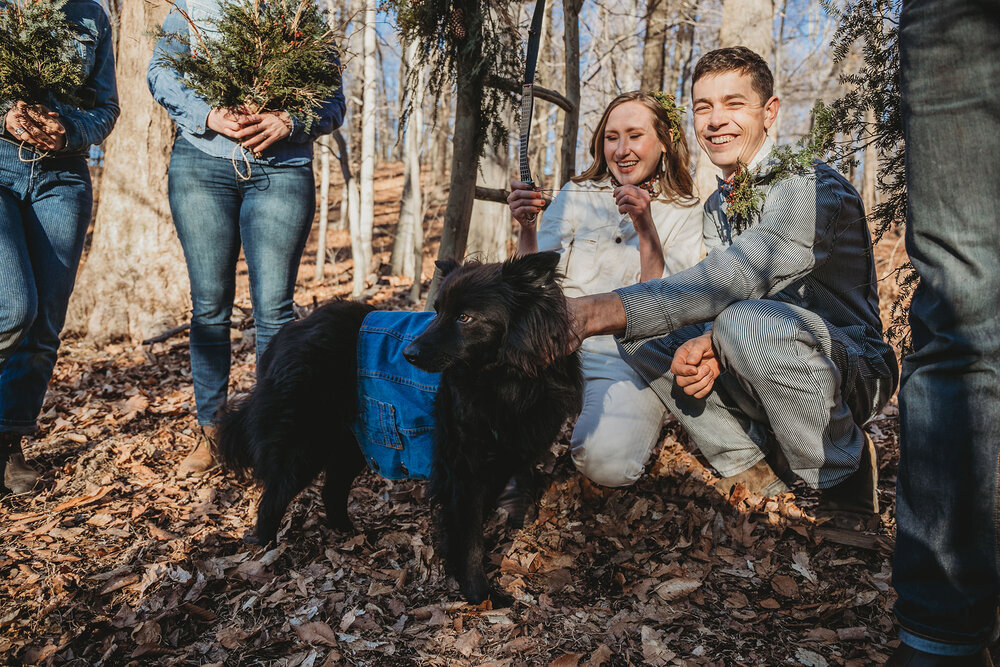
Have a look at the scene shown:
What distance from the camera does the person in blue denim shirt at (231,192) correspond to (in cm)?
339

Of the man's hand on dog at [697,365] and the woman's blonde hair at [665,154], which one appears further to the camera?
the woman's blonde hair at [665,154]

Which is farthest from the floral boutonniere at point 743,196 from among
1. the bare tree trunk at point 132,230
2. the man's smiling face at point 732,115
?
the bare tree trunk at point 132,230

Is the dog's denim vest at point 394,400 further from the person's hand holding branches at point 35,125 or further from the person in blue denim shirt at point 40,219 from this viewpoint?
the person's hand holding branches at point 35,125

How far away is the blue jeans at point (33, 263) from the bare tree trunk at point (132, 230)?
12.5 ft

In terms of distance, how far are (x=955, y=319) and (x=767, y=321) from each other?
1.25 metres

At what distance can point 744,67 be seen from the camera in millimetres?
3027

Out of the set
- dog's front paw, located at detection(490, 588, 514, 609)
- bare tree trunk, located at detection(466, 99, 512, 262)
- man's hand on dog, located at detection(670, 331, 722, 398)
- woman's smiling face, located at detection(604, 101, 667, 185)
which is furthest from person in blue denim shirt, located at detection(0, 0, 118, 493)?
bare tree trunk, located at detection(466, 99, 512, 262)

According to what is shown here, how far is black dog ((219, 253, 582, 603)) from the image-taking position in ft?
8.48

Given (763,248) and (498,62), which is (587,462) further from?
(498,62)

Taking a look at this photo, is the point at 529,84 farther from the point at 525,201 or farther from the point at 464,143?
the point at 464,143

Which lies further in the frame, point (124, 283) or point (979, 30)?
point (124, 283)

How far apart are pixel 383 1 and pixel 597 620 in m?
3.91

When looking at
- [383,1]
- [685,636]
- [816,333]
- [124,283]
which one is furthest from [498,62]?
[124,283]

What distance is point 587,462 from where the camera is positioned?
3.33 meters
